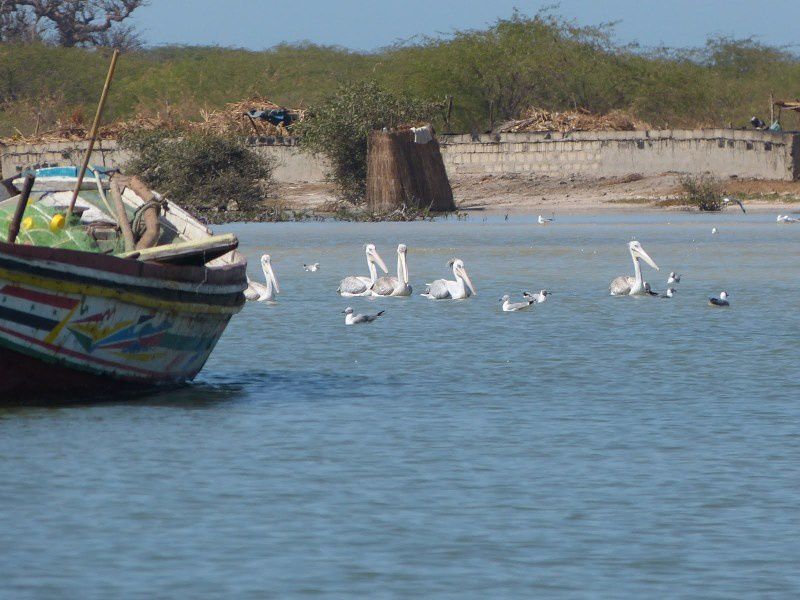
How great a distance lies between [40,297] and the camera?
11.0 m

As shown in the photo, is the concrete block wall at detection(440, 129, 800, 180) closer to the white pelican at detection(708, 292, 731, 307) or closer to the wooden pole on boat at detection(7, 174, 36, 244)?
the white pelican at detection(708, 292, 731, 307)

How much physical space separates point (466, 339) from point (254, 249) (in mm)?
15178

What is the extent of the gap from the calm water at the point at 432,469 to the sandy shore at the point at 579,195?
72.6 feet

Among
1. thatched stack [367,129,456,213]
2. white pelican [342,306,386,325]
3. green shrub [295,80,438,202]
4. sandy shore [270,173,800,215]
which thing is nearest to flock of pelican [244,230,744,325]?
white pelican [342,306,386,325]

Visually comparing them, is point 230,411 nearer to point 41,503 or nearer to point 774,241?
point 41,503

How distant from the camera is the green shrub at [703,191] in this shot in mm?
39969

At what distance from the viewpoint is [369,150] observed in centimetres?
3953

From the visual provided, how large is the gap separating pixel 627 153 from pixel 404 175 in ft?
18.8

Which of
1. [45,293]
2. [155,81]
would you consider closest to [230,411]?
[45,293]

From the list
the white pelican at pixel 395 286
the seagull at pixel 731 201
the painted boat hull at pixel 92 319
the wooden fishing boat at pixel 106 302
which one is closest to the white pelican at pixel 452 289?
the white pelican at pixel 395 286

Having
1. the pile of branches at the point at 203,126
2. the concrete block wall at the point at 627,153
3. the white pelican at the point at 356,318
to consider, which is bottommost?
the white pelican at the point at 356,318

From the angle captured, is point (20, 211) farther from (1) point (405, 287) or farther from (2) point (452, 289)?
(1) point (405, 287)

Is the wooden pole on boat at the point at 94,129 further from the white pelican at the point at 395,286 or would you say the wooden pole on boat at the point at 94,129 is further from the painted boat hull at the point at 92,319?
the white pelican at the point at 395,286

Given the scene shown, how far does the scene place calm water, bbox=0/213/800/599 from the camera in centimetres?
720
